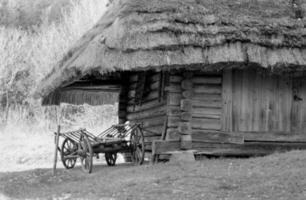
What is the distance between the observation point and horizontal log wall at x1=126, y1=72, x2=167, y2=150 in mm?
14969

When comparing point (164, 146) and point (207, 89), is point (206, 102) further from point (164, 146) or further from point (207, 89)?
point (164, 146)

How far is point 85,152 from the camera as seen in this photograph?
13828 millimetres

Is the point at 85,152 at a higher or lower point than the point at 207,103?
lower

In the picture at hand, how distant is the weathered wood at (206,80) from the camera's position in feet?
47.5

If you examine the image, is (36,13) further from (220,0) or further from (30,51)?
(220,0)

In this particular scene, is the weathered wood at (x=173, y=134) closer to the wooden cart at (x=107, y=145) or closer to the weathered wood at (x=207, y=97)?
the wooden cart at (x=107, y=145)

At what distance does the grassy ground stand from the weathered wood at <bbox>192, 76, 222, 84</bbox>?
2.13 metres

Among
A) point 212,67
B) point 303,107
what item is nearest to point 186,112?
point 212,67

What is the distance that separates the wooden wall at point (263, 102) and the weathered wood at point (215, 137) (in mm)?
227

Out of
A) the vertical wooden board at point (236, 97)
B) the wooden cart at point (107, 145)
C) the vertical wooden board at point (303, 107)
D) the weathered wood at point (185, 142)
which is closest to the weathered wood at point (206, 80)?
the vertical wooden board at point (236, 97)

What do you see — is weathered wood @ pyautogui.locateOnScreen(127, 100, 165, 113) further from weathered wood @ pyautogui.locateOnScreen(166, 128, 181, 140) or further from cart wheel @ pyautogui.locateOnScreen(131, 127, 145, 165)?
cart wheel @ pyautogui.locateOnScreen(131, 127, 145, 165)

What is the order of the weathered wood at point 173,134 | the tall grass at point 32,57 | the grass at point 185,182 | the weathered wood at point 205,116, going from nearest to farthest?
the grass at point 185,182 → the weathered wood at point 173,134 → the weathered wood at point 205,116 → the tall grass at point 32,57

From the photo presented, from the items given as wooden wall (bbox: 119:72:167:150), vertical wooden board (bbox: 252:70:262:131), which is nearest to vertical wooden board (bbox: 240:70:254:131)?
vertical wooden board (bbox: 252:70:262:131)

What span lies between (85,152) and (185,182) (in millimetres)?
4016
